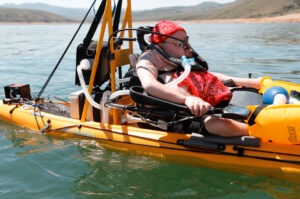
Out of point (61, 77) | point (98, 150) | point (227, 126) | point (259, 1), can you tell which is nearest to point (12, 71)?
point (61, 77)

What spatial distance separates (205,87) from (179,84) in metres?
0.29

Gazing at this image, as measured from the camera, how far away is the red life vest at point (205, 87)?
3.36 meters

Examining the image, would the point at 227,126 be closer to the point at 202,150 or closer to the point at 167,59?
the point at 202,150

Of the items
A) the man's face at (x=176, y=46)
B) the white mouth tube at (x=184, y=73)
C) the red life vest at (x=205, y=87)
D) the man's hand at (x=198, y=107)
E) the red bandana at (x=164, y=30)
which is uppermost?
the red bandana at (x=164, y=30)

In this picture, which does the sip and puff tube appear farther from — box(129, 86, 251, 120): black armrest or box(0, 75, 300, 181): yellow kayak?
box(0, 75, 300, 181): yellow kayak

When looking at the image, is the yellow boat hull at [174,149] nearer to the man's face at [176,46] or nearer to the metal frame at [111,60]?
the metal frame at [111,60]

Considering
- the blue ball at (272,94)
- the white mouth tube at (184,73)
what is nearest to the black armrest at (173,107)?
the white mouth tube at (184,73)

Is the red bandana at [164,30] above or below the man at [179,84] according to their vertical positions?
above

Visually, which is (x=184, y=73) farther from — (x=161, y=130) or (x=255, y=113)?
(x=161, y=130)

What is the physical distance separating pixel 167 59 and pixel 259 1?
158 m

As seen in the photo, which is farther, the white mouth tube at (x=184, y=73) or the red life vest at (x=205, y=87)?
the red life vest at (x=205, y=87)

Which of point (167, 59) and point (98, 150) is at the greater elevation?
point (167, 59)

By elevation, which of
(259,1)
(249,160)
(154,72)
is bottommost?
(249,160)

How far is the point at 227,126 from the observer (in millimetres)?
3219
